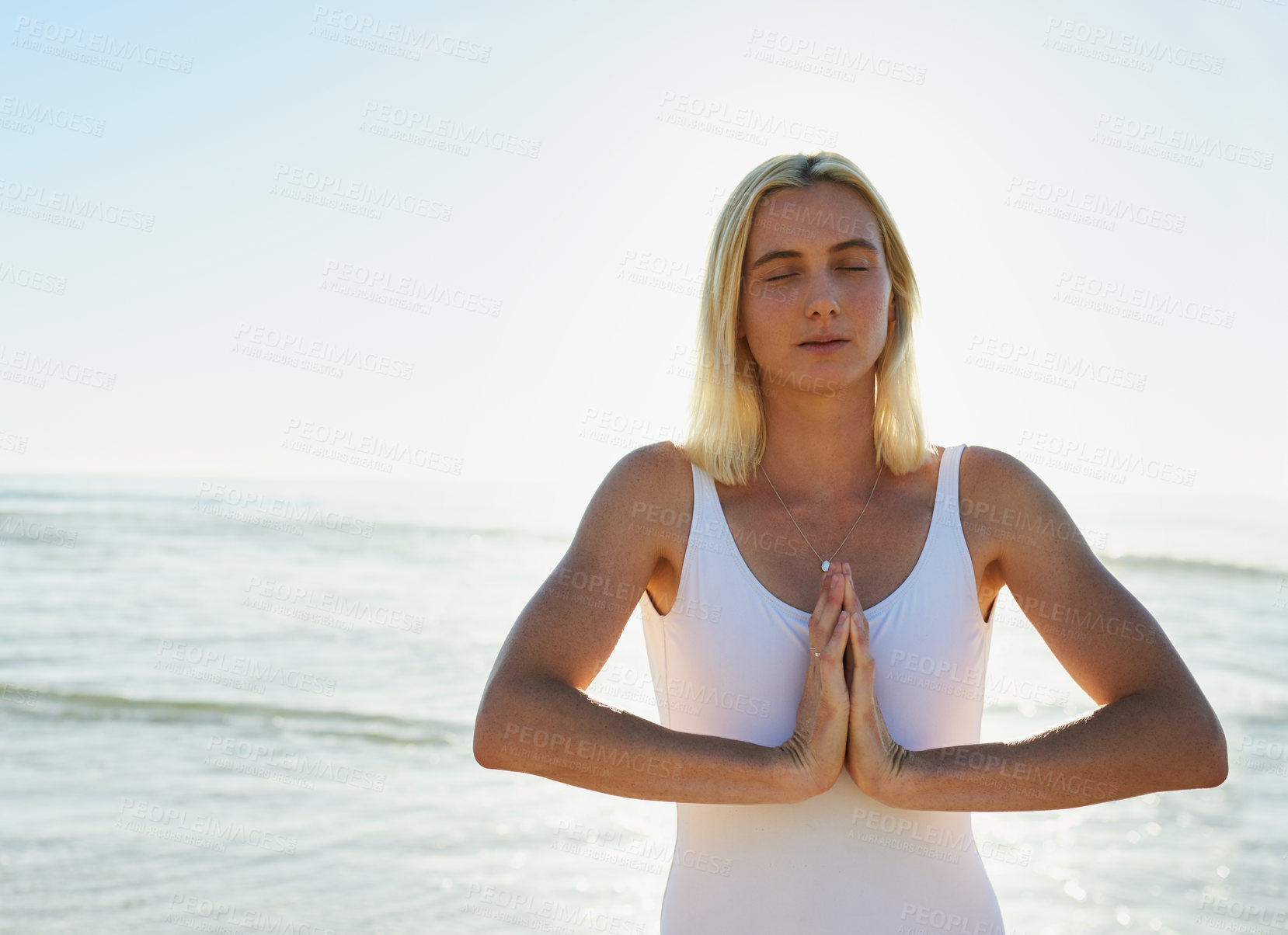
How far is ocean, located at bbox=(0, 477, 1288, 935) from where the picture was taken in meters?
6.00

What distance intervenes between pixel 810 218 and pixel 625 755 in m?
1.23

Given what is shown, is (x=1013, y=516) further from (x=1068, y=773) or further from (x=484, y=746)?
(x=484, y=746)

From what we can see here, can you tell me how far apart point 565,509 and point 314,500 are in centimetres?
1062

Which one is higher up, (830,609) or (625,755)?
(830,609)

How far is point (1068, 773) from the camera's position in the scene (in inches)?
79.5

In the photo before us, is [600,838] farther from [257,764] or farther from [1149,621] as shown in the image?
[1149,621]

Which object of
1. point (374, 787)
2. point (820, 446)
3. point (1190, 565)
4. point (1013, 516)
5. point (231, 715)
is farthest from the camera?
point (1190, 565)

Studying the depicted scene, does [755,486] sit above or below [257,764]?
above

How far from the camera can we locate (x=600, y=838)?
23.1 ft

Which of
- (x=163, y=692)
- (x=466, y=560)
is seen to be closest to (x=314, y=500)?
(x=466, y=560)

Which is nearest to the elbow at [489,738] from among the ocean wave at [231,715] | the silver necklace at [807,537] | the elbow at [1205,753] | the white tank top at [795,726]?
the white tank top at [795,726]

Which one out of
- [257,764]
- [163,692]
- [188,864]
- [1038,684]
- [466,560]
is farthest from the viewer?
[466,560]

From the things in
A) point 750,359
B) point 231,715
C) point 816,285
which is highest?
point 816,285

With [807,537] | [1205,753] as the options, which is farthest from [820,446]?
[1205,753]
